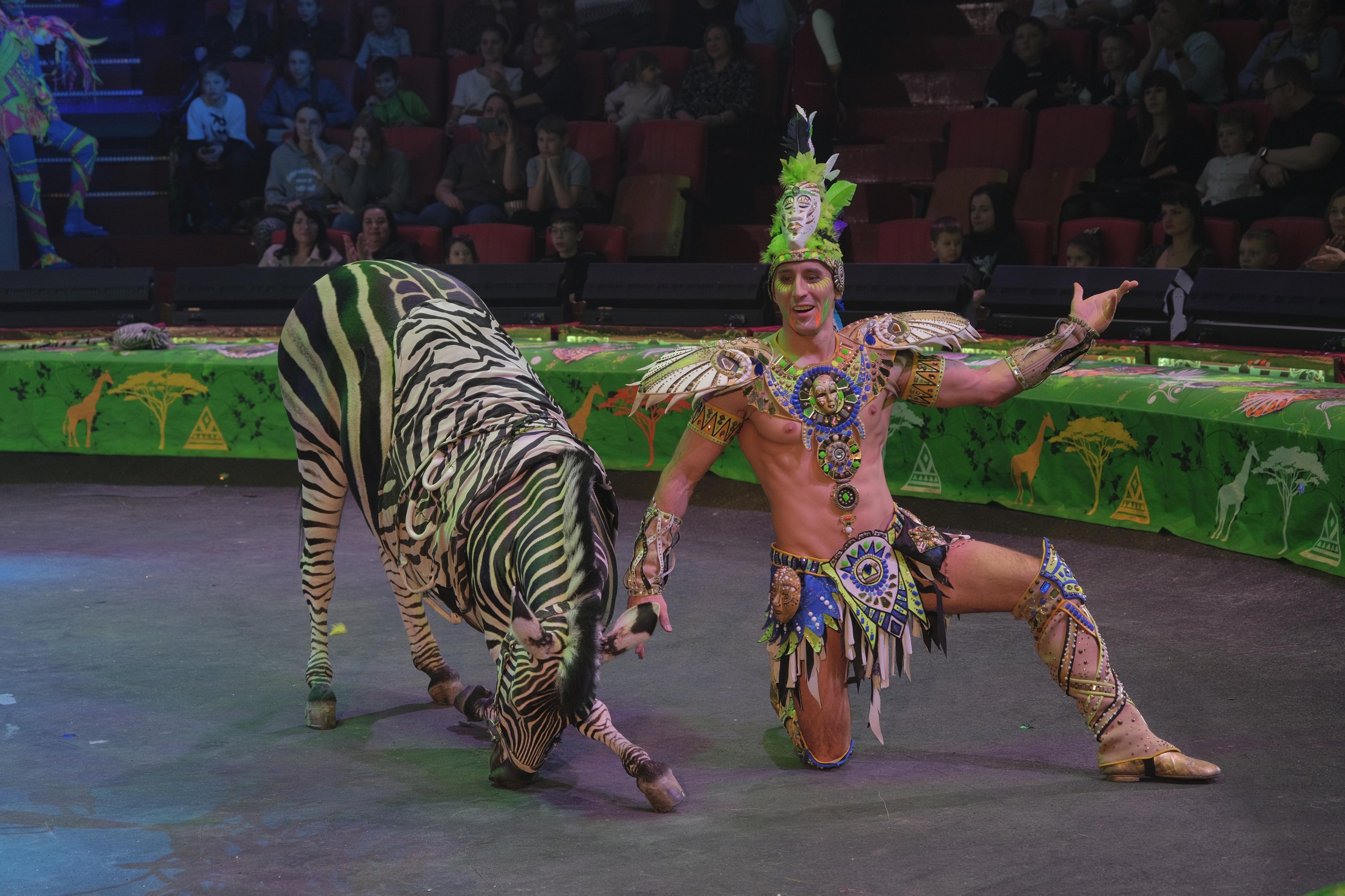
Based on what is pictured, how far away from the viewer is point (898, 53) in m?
11.6

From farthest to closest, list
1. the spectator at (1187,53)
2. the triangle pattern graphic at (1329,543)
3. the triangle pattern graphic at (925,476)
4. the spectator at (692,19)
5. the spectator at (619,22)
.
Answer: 1. the spectator at (619,22)
2. the spectator at (692,19)
3. the spectator at (1187,53)
4. the triangle pattern graphic at (925,476)
5. the triangle pattern graphic at (1329,543)

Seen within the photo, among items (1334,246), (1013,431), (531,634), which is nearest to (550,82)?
(1013,431)

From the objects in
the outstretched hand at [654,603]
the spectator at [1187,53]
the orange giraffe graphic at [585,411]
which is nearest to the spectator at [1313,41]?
the spectator at [1187,53]

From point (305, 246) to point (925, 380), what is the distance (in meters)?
6.57

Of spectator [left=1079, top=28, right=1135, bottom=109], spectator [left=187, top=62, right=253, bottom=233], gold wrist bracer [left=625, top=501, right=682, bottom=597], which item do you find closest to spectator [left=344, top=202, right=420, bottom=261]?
spectator [left=187, top=62, right=253, bottom=233]

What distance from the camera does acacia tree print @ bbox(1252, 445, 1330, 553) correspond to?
513 cm

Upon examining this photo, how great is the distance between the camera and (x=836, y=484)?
3.82m

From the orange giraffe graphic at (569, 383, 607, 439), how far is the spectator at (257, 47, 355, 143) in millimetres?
5369

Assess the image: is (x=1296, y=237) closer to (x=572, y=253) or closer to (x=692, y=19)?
(x=572, y=253)

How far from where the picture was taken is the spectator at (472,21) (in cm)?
1209

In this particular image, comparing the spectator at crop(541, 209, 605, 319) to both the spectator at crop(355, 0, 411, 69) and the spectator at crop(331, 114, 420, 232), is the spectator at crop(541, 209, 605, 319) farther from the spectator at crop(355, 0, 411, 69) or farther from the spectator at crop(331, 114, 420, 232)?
the spectator at crop(355, 0, 411, 69)

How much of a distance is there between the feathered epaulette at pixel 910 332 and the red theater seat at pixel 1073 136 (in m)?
5.58

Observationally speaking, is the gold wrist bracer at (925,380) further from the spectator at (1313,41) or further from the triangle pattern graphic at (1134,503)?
the spectator at (1313,41)

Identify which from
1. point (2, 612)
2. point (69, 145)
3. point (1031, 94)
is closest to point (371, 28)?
point (69, 145)
